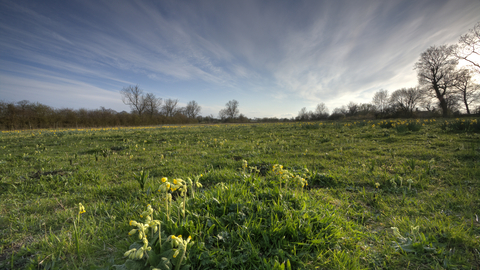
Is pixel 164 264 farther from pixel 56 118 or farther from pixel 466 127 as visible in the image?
pixel 56 118

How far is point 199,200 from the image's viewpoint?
2527 mm

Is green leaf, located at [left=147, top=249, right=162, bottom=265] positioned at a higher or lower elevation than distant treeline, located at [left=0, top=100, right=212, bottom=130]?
lower

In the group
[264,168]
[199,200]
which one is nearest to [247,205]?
[199,200]

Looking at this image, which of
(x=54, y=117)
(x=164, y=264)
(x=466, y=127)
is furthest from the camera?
(x=54, y=117)

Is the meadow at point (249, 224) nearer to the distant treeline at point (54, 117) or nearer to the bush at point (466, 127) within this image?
the bush at point (466, 127)

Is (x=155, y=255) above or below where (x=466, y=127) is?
below

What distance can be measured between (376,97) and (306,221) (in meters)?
77.0

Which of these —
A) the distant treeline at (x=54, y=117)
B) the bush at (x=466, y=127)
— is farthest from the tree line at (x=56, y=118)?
the bush at (x=466, y=127)

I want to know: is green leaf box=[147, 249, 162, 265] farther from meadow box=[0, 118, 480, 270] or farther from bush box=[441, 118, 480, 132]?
bush box=[441, 118, 480, 132]

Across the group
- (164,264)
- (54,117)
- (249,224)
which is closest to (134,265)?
Result: (164,264)

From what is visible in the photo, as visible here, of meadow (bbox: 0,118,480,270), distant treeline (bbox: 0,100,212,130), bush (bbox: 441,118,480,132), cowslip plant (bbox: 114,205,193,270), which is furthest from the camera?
distant treeline (bbox: 0,100,212,130)

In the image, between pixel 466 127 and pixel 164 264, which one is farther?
Answer: pixel 466 127

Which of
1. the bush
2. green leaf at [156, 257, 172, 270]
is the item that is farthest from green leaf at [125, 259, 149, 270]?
the bush

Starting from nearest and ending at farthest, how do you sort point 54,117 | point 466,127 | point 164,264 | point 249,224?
point 164,264 → point 249,224 → point 466,127 → point 54,117
